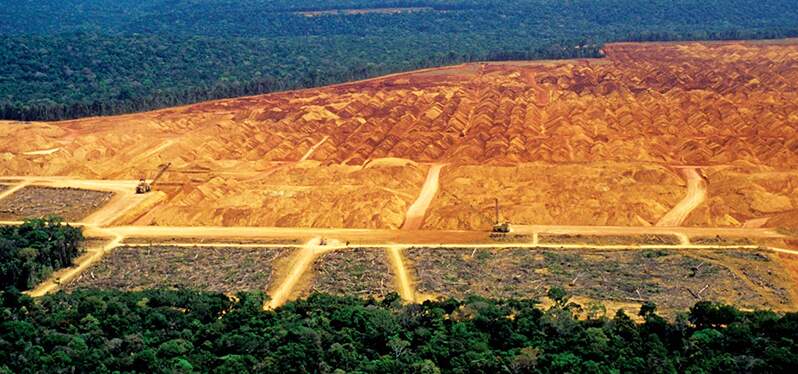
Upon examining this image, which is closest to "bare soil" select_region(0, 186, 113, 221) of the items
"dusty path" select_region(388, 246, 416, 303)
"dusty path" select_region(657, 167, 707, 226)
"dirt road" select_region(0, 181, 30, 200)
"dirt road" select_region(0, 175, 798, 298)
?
"dirt road" select_region(0, 181, 30, 200)

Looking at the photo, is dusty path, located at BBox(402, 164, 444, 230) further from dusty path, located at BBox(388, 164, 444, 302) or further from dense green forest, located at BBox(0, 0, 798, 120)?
dense green forest, located at BBox(0, 0, 798, 120)

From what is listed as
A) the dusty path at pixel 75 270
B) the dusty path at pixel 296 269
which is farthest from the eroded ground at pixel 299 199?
the dusty path at pixel 75 270

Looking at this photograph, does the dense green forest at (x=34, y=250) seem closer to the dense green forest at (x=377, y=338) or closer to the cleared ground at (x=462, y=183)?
the cleared ground at (x=462, y=183)

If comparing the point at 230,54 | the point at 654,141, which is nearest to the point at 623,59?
the point at 654,141

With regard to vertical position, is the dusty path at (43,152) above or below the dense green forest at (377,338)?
below

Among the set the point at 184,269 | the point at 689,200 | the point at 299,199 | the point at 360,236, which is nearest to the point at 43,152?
the point at 299,199

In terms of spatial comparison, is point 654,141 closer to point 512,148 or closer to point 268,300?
point 512,148

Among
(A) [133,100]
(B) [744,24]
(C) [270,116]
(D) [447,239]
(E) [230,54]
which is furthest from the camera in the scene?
(B) [744,24]
